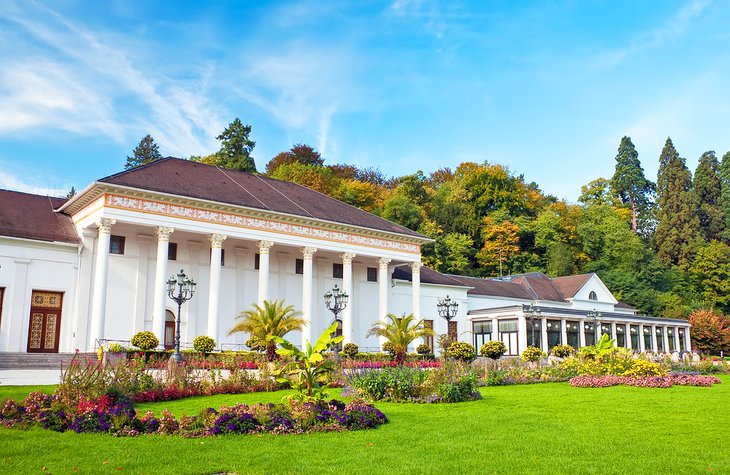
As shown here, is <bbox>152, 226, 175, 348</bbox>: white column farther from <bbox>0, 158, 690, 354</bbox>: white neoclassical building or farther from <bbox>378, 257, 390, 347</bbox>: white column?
<bbox>378, 257, 390, 347</bbox>: white column

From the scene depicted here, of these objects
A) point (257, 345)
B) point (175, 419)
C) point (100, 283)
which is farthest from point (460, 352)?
point (175, 419)

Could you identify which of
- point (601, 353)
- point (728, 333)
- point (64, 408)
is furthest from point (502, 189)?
point (64, 408)

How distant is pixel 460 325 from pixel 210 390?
3311cm

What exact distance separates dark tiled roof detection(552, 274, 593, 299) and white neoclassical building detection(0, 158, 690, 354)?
8762 mm

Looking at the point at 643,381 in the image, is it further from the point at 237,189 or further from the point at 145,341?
the point at 237,189

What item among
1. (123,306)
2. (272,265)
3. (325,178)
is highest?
(325,178)

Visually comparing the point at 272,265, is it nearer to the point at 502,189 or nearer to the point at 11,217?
the point at 11,217

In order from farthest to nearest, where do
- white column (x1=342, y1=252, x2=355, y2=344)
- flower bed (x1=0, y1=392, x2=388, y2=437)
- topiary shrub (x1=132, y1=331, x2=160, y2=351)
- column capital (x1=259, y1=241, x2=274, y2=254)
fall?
white column (x1=342, y1=252, x2=355, y2=344) → column capital (x1=259, y1=241, x2=274, y2=254) → topiary shrub (x1=132, y1=331, x2=160, y2=351) → flower bed (x1=0, y1=392, x2=388, y2=437)

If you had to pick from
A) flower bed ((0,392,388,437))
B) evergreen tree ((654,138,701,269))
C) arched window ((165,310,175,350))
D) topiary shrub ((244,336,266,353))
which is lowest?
flower bed ((0,392,388,437))

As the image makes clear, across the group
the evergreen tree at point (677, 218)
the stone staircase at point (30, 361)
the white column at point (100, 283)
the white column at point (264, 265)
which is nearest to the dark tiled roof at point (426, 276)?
the white column at point (264, 265)

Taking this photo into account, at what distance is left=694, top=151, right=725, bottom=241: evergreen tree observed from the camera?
7444cm

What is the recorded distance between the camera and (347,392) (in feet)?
54.0

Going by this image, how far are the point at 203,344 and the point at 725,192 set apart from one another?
226 feet

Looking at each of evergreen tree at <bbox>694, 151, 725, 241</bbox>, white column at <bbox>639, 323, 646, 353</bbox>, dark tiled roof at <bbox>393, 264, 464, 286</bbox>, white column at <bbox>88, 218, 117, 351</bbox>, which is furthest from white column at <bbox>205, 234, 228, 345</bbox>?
evergreen tree at <bbox>694, 151, 725, 241</bbox>
